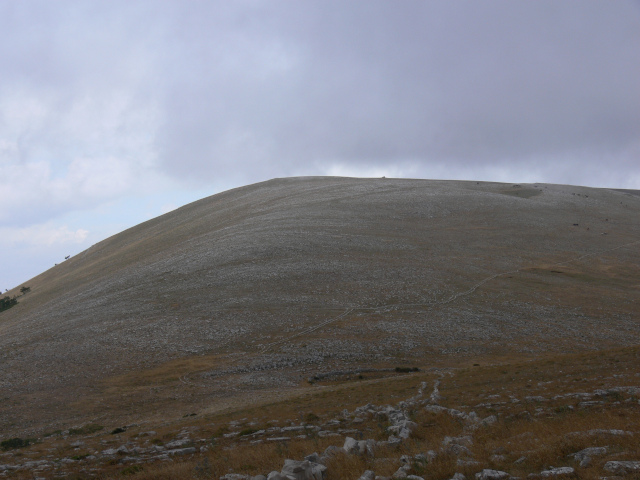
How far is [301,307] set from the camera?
42.4m

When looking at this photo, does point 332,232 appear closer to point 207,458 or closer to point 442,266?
point 442,266

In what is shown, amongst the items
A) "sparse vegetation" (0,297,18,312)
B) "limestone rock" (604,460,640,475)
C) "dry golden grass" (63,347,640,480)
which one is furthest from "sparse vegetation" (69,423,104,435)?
"sparse vegetation" (0,297,18,312)

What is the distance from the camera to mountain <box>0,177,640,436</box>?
102 feet

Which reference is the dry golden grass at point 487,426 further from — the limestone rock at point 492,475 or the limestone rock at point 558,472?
the limestone rock at point 492,475

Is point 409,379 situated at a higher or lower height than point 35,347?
lower

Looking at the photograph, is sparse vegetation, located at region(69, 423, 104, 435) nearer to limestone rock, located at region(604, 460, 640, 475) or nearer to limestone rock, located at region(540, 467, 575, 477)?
limestone rock, located at region(540, 467, 575, 477)

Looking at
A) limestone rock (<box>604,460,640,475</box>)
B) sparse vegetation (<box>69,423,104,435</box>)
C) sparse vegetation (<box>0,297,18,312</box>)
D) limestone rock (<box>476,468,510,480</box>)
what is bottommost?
sparse vegetation (<box>69,423,104,435</box>)

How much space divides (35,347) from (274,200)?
5789cm

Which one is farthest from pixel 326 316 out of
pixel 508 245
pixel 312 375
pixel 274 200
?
pixel 274 200

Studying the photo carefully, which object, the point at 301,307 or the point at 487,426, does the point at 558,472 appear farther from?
the point at 301,307

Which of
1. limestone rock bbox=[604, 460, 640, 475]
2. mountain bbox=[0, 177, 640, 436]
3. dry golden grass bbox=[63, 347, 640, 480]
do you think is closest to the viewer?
limestone rock bbox=[604, 460, 640, 475]

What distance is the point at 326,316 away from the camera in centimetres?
Result: 4078

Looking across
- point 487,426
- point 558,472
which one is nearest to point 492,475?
point 558,472

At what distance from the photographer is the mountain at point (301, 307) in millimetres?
31078
